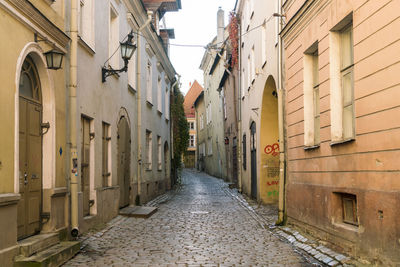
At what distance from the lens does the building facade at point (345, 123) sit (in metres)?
5.79

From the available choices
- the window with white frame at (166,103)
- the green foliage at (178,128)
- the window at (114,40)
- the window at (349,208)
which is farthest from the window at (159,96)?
the window at (349,208)

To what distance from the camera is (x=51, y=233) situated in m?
7.78

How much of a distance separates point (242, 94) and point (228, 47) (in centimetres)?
755

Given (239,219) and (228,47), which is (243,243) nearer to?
(239,219)

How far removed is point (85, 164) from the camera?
10.6 m

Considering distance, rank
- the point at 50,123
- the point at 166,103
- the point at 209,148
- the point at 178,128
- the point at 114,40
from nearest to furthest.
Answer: the point at 50,123, the point at 114,40, the point at 166,103, the point at 178,128, the point at 209,148

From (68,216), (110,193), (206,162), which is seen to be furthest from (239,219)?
(206,162)

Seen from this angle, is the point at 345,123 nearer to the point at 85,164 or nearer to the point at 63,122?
the point at 63,122

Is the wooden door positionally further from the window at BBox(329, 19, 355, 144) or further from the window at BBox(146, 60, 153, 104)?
the window at BBox(146, 60, 153, 104)

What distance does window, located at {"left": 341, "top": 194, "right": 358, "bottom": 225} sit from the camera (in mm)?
7293

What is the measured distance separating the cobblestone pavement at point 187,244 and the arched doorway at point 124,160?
150cm

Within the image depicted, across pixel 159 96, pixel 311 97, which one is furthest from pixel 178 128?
pixel 311 97

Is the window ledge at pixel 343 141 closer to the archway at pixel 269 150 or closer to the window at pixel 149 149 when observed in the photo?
the archway at pixel 269 150

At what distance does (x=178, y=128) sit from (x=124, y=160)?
1405 cm
